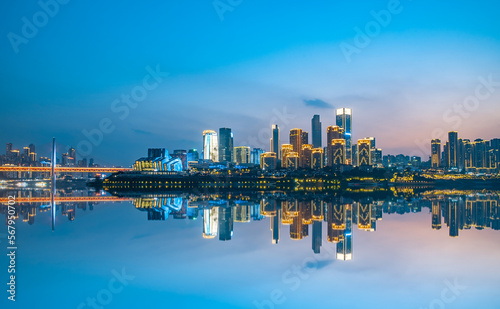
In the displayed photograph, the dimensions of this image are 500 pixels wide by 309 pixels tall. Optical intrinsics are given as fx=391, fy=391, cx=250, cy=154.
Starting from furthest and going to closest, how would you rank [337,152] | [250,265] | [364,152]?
[364,152], [337,152], [250,265]

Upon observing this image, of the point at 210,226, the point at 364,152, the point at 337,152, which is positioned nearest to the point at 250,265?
the point at 210,226

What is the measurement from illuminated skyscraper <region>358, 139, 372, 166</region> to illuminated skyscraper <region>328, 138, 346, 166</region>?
5711 mm

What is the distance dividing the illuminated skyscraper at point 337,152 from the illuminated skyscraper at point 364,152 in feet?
18.7

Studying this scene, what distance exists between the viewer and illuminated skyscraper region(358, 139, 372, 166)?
112750mm

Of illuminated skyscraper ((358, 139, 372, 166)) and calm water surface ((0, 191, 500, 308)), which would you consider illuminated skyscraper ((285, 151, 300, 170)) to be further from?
calm water surface ((0, 191, 500, 308))

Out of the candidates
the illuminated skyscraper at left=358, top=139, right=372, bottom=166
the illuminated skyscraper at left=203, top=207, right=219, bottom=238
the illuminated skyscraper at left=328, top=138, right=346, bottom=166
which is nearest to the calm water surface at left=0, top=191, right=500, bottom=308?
the illuminated skyscraper at left=203, top=207, right=219, bottom=238

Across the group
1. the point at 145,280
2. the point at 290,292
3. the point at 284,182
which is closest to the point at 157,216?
the point at 145,280

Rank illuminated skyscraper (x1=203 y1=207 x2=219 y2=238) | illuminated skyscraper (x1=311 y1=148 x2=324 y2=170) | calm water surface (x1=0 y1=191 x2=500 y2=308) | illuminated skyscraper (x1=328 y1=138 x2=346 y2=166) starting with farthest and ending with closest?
illuminated skyscraper (x1=311 y1=148 x2=324 y2=170) < illuminated skyscraper (x1=328 y1=138 x2=346 y2=166) < illuminated skyscraper (x1=203 y1=207 x2=219 y2=238) < calm water surface (x1=0 y1=191 x2=500 y2=308)

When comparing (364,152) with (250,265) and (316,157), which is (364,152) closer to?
(316,157)

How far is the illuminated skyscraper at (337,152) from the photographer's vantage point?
110 metres

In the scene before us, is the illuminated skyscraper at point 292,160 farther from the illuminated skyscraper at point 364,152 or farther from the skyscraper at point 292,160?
the illuminated skyscraper at point 364,152

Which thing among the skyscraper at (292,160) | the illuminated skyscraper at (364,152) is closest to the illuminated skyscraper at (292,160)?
the skyscraper at (292,160)

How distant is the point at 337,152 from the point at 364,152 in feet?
30.2

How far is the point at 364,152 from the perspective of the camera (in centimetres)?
11412
